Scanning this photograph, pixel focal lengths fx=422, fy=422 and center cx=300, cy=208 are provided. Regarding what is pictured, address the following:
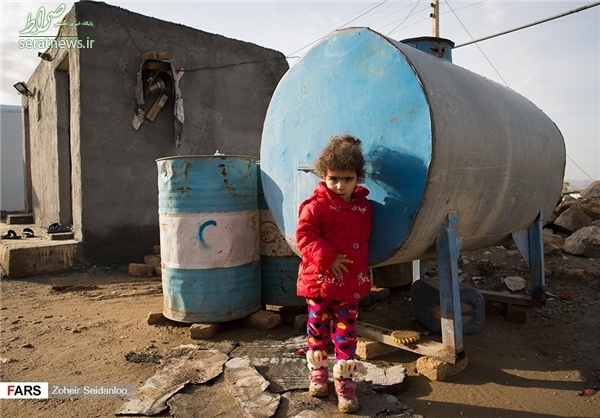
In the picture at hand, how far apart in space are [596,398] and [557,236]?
374 cm

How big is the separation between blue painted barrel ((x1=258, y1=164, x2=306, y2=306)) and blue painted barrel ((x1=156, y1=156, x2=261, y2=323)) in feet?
0.90

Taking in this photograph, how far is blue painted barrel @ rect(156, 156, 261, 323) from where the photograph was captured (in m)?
3.29

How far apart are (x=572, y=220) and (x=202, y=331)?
5.44 meters

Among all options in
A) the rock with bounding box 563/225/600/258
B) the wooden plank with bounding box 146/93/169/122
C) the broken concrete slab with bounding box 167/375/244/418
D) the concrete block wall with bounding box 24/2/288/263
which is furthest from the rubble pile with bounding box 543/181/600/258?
the wooden plank with bounding box 146/93/169/122

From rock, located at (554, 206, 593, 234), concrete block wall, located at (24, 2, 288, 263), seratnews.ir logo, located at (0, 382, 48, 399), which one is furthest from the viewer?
rock, located at (554, 206, 593, 234)

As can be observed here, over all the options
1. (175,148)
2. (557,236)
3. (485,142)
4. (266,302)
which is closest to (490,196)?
(485,142)

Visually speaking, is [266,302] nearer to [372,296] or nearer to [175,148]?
[372,296]

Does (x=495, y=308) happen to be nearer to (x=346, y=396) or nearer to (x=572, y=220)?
(x=346, y=396)

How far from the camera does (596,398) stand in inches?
96.7

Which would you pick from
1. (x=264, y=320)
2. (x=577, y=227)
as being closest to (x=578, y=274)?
(x=577, y=227)

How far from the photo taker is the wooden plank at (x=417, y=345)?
2.57 meters

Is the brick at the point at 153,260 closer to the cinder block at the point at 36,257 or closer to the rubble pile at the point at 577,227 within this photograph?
the cinder block at the point at 36,257

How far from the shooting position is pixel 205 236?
130 inches

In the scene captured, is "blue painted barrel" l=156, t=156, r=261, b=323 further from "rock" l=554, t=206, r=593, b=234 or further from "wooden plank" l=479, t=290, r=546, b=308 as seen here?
"rock" l=554, t=206, r=593, b=234
